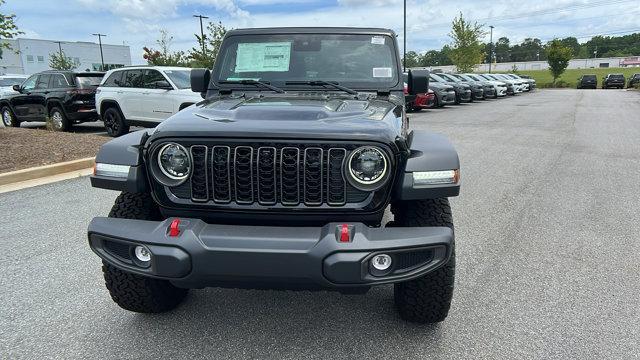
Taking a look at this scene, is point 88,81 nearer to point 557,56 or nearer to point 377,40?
point 377,40

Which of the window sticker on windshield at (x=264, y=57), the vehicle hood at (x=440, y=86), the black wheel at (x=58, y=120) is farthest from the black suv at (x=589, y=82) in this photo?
the window sticker on windshield at (x=264, y=57)

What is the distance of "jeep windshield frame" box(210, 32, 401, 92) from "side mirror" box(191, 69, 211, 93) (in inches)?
7.6

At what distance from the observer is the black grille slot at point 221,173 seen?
2.38 m

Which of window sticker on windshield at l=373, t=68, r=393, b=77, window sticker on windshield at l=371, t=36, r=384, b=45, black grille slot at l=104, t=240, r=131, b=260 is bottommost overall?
black grille slot at l=104, t=240, r=131, b=260

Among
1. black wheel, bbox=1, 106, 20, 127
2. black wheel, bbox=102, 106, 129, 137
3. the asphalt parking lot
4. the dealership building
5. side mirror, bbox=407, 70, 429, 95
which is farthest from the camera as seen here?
the dealership building

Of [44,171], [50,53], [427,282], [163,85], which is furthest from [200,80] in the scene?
[50,53]

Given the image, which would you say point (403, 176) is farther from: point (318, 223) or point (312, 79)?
point (312, 79)

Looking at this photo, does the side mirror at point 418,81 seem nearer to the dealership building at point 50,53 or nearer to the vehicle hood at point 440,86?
the vehicle hood at point 440,86

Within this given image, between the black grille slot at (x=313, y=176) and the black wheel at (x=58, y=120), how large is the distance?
1159 centimetres

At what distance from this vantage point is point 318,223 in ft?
8.02

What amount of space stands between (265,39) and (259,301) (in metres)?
1.99

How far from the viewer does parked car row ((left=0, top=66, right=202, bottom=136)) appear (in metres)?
10.7

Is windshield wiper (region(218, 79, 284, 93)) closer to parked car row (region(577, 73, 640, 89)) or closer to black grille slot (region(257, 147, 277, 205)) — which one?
black grille slot (region(257, 147, 277, 205))

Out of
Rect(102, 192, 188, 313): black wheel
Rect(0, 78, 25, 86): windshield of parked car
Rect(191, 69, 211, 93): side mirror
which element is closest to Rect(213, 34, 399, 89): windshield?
Rect(191, 69, 211, 93): side mirror
